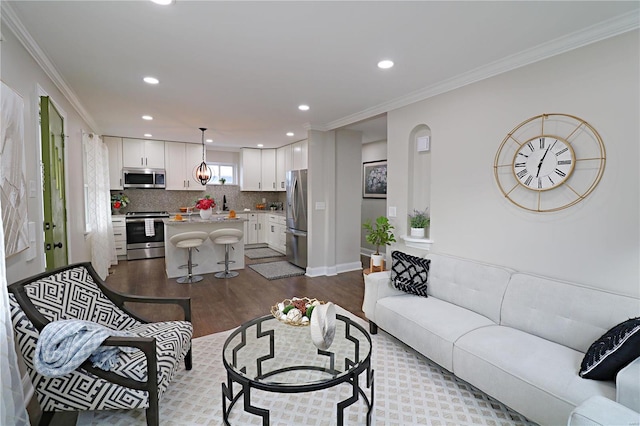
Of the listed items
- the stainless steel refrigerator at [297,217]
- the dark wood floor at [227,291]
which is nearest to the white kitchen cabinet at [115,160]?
the dark wood floor at [227,291]

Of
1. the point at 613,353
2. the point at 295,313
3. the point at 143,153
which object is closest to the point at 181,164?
the point at 143,153

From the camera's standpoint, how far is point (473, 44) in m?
2.41

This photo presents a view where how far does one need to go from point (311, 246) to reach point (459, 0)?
412cm

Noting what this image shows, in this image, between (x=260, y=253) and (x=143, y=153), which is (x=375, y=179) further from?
(x=143, y=153)

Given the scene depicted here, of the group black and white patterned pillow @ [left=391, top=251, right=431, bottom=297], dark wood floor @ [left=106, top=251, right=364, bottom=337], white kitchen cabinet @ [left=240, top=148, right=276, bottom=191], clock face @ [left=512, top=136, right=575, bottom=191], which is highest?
white kitchen cabinet @ [left=240, top=148, right=276, bottom=191]

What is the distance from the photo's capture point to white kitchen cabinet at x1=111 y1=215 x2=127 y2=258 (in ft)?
20.9

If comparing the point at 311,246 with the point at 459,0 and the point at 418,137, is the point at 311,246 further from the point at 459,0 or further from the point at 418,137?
the point at 459,0

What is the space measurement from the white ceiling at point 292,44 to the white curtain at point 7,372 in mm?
1596

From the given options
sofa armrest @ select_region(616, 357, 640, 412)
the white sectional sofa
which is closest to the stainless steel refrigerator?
the white sectional sofa

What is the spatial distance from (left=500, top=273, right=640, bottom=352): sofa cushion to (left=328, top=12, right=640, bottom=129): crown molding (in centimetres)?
172

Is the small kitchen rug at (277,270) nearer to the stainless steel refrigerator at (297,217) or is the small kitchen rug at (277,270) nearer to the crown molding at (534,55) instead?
the stainless steel refrigerator at (297,217)

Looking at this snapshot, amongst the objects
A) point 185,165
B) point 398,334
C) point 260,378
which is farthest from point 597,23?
point 185,165

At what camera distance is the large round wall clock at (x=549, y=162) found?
7.45 ft

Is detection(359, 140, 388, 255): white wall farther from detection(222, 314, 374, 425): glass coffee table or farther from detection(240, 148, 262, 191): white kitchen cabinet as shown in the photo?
detection(222, 314, 374, 425): glass coffee table
